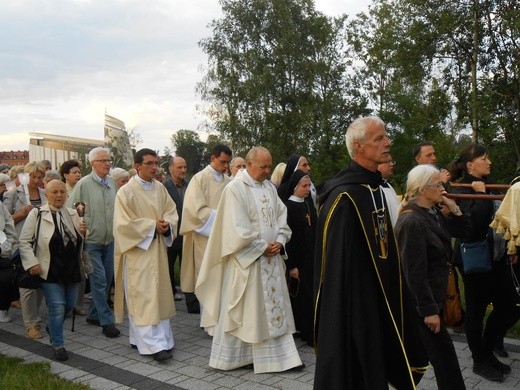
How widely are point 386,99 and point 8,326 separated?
1396 inches

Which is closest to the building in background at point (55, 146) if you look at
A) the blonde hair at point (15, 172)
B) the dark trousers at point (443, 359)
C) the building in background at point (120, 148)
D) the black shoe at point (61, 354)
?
the building in background at point (120, 148)

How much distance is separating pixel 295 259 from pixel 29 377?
2.89 meters

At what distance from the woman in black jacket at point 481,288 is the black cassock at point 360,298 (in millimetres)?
2010

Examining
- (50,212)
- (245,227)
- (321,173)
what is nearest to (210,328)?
(245,227)

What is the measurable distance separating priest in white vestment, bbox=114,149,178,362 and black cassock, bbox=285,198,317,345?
1.29 metres

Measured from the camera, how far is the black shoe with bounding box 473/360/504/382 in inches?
209

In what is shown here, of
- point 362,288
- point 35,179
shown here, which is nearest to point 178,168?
point 35,179

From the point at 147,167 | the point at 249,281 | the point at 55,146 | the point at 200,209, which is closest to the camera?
the point at 249,281

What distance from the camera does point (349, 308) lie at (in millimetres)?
3443

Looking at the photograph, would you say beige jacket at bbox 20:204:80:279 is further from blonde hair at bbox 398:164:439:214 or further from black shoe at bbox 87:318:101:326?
blonde hair at bbox 398:164:439:214

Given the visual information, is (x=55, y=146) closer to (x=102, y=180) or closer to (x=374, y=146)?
(x=102, y=180)

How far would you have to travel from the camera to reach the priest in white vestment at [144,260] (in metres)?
6.43

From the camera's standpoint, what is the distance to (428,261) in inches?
174

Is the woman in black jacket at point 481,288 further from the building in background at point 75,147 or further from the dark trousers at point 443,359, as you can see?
the building in background at point 75,147
